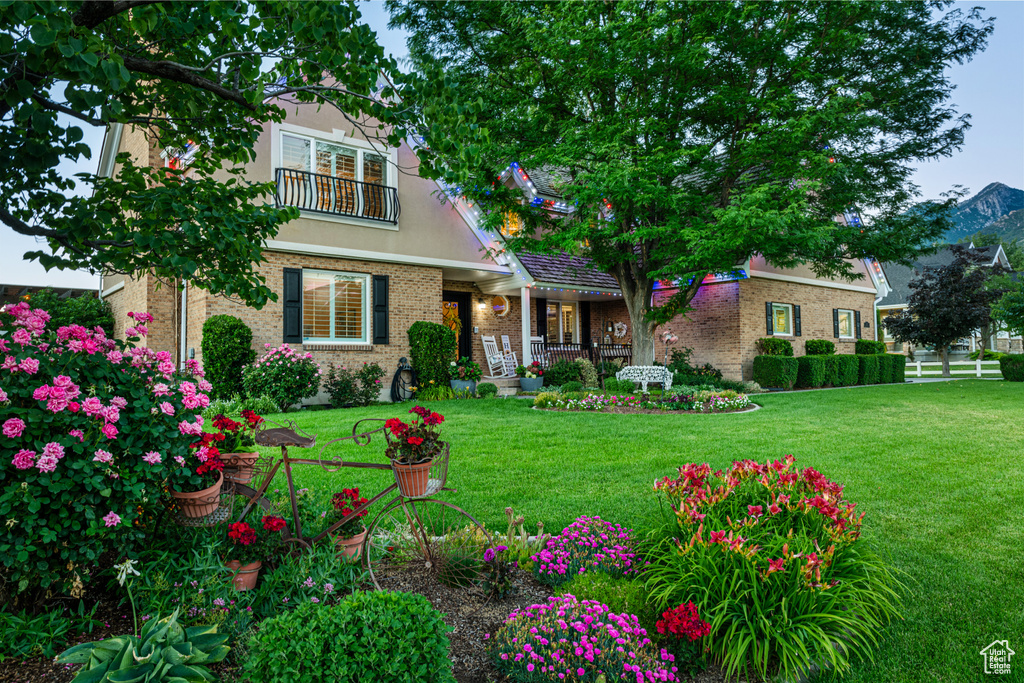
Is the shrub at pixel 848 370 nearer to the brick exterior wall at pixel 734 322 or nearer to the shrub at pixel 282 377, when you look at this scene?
the brick exterior wall at pixel 734 322

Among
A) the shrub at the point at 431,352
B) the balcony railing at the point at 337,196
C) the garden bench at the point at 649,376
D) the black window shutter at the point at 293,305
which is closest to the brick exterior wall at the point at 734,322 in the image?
the garden bench at the point at 649,376

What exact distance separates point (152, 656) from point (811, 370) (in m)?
18.2

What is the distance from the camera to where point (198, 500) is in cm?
262

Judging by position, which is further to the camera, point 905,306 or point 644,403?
point 905,306

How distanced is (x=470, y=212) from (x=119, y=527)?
13.1m

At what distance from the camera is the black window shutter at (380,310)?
12867 mm

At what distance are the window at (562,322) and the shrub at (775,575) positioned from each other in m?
15.2

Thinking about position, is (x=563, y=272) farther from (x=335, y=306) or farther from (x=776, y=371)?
(x=776, y=371)

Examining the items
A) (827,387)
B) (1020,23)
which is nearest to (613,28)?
(1020,23)

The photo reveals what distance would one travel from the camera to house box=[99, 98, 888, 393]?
11805 millimetres

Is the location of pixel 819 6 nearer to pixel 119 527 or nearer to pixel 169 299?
pixel 119 527

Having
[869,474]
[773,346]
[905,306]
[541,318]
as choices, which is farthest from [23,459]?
[905,306]

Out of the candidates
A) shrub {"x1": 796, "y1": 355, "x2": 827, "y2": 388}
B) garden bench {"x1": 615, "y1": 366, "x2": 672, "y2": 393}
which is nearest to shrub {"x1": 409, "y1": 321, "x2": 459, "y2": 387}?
garden bench {"x1": 615, "y1": 366, "x2": 672, "y2": 393}

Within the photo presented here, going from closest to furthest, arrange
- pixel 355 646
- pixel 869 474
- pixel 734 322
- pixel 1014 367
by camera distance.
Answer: pixel 355 646
pixel 869 474
pixel 734 322
pixel 1014 367
